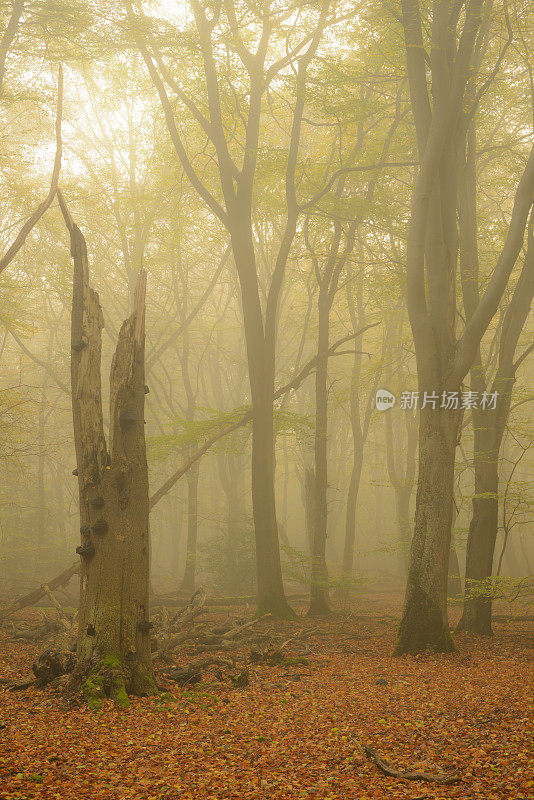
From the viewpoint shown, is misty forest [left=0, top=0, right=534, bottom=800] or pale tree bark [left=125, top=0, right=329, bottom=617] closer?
misty forest [left=0, top=0, right=534, bottom=800]

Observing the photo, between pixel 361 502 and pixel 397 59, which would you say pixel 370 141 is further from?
pixel 361 502

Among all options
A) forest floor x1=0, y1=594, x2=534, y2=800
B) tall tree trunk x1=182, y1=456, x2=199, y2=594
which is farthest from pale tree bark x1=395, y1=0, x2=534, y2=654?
tall tree trunk x1=182, y1=456, x2=199, y2=594

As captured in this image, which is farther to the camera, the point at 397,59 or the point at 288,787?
the point at 397,59

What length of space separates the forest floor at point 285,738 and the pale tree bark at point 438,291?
1.05m

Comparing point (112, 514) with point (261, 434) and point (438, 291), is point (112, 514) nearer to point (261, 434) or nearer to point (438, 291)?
point (438, 291)

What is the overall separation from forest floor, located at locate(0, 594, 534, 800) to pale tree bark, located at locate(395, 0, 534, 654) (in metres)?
1.05

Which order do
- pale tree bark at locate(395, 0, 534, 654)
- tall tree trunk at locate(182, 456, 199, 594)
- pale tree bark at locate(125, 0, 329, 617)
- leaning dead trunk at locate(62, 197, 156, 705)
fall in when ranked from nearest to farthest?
leaning dead trunk at locate(62, 197, 156, 705)
pale tree bark at locate(395, 0, 534, 654)
pale tree bark at locate(125, 0, 329, 617)
tall tree trunk at locate(182, 456, 199, 594)

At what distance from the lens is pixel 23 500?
24.7 meters

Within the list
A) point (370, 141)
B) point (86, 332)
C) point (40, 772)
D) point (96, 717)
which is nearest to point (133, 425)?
point (86, 332)

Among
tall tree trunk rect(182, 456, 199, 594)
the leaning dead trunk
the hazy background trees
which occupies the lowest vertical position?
tall tree trunk rect(182, 456, 199, 594)

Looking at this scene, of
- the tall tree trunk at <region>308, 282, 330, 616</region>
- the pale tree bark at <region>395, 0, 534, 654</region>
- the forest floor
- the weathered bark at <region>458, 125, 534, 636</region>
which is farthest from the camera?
the tall tree trunk at <region>308, 282, 330, 616</region>

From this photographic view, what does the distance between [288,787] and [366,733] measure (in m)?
1.33

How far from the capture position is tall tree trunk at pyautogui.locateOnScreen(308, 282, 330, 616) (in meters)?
12.9

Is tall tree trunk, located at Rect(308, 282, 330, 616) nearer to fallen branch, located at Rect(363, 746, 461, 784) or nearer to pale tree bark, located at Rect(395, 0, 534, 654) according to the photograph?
pale tree bark, located at Rect(395, 0, 534, 654)
